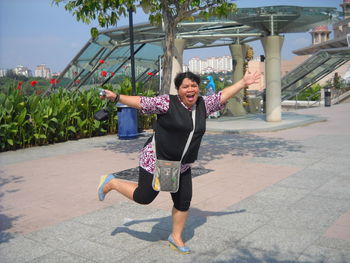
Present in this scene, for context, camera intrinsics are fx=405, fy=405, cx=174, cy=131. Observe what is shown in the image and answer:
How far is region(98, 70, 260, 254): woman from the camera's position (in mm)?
3668

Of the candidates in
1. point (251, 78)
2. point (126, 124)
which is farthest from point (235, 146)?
point (251, 78)

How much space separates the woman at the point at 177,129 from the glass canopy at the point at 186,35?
9250mm

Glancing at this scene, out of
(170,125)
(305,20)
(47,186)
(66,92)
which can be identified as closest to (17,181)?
(47,186)

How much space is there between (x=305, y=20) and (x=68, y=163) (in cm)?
1088

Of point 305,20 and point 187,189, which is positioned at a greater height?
point 305,20

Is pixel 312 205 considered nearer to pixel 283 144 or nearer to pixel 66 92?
pixel 283 144

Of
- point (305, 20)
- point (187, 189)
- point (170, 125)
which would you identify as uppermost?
point (305, 20)

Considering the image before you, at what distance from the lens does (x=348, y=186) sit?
610 centimetres

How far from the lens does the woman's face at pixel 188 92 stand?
371 centimetres

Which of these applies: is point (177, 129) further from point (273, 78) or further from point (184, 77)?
point (273, 78)

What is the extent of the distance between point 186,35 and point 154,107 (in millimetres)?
15265

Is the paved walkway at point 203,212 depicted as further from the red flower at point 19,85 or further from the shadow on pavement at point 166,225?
the red flower at point 19,85

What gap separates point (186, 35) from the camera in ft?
60.4

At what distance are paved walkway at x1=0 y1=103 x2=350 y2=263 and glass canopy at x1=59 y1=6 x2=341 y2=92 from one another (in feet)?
19.5
